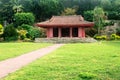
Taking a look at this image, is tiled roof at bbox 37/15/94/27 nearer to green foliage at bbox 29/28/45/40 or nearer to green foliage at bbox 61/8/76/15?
green foliage at bbox 29/28/45/40

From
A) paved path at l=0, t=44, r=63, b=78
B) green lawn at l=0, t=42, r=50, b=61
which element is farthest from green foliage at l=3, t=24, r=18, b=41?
paved path at l=0, t=44, r=63, b=78

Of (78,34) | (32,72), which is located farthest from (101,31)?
(32,72)

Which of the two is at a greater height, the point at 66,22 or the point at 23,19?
the point at 23,19

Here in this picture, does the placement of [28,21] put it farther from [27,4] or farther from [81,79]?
[81,79]

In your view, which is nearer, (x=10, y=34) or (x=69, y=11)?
(x=10, y=34)

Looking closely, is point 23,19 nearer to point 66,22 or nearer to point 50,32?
point 50,32

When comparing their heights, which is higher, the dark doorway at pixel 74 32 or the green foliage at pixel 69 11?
the green foliage at pixel 69 11

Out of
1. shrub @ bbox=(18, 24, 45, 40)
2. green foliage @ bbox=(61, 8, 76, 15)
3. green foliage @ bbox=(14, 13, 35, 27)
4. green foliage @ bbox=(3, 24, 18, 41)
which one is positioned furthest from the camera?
green foliage @ bbox=(61, 8, 76, 15)

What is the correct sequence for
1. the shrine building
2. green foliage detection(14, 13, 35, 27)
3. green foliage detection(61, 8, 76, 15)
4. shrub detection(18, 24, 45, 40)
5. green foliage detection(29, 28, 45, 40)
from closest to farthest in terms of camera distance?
the shrine building < shrub detection(18, 24, 45, 40) < green foliage detection(29, 28, 45, 40) < green foliage detection(14, 13, 35, 27) < green foliage detection(61, 8, 76, 15)

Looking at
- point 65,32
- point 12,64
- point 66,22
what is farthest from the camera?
point 65,32

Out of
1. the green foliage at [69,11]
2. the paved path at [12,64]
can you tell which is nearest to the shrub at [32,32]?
the green foliage at [69,11]

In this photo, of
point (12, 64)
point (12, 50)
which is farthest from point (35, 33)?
point (12, 64)

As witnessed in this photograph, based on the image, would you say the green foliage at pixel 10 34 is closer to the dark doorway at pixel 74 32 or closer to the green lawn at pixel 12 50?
the dark doorway at pixel 74 32

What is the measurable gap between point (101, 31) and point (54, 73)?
48178 millimetres
